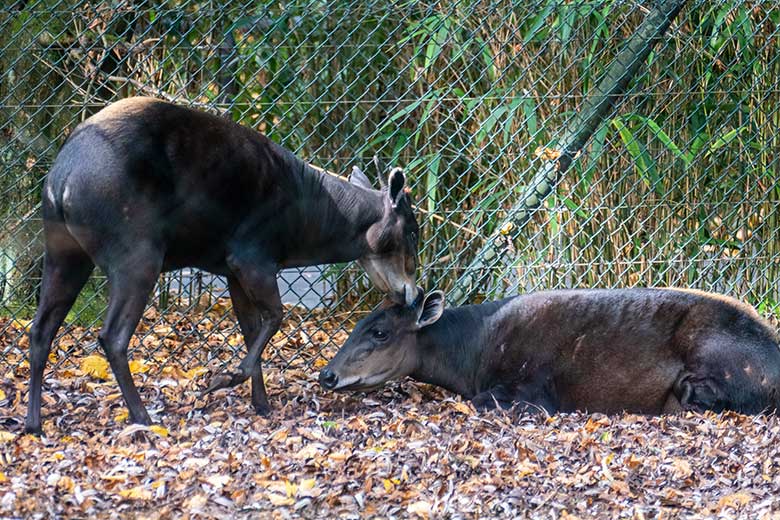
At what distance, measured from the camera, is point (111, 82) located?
7.39 metres

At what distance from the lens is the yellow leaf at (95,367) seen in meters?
6.54

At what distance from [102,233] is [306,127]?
2664 millimetres

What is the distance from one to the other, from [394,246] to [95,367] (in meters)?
1.83

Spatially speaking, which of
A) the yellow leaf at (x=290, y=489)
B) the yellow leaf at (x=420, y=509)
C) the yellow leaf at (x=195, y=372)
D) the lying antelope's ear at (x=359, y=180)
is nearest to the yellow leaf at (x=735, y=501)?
the yellow leaf at (x=420, y=509)

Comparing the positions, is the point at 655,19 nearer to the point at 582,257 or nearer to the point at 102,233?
the point at 582,257

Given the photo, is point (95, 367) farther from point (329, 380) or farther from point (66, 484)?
point (66, 484)

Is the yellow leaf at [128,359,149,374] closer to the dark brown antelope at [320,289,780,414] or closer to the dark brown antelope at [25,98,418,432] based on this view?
the dark brown antelope at [25,98,418,432]

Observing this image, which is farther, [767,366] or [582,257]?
[582,257]

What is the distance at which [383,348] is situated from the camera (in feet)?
20.2

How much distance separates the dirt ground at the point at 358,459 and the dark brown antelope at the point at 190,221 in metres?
0.32

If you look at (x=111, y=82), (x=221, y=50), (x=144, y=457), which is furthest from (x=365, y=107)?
(x=144, y=457)

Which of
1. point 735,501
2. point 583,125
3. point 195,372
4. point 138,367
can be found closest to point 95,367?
point 138,367

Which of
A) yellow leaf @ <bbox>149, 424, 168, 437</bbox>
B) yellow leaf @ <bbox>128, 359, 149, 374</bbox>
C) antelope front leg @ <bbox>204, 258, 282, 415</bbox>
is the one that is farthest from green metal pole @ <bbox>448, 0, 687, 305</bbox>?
yellow leaf @ <bbox>149, 424, 168, 437</bbox>

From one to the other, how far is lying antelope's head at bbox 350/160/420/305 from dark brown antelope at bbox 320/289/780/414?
103 mm
